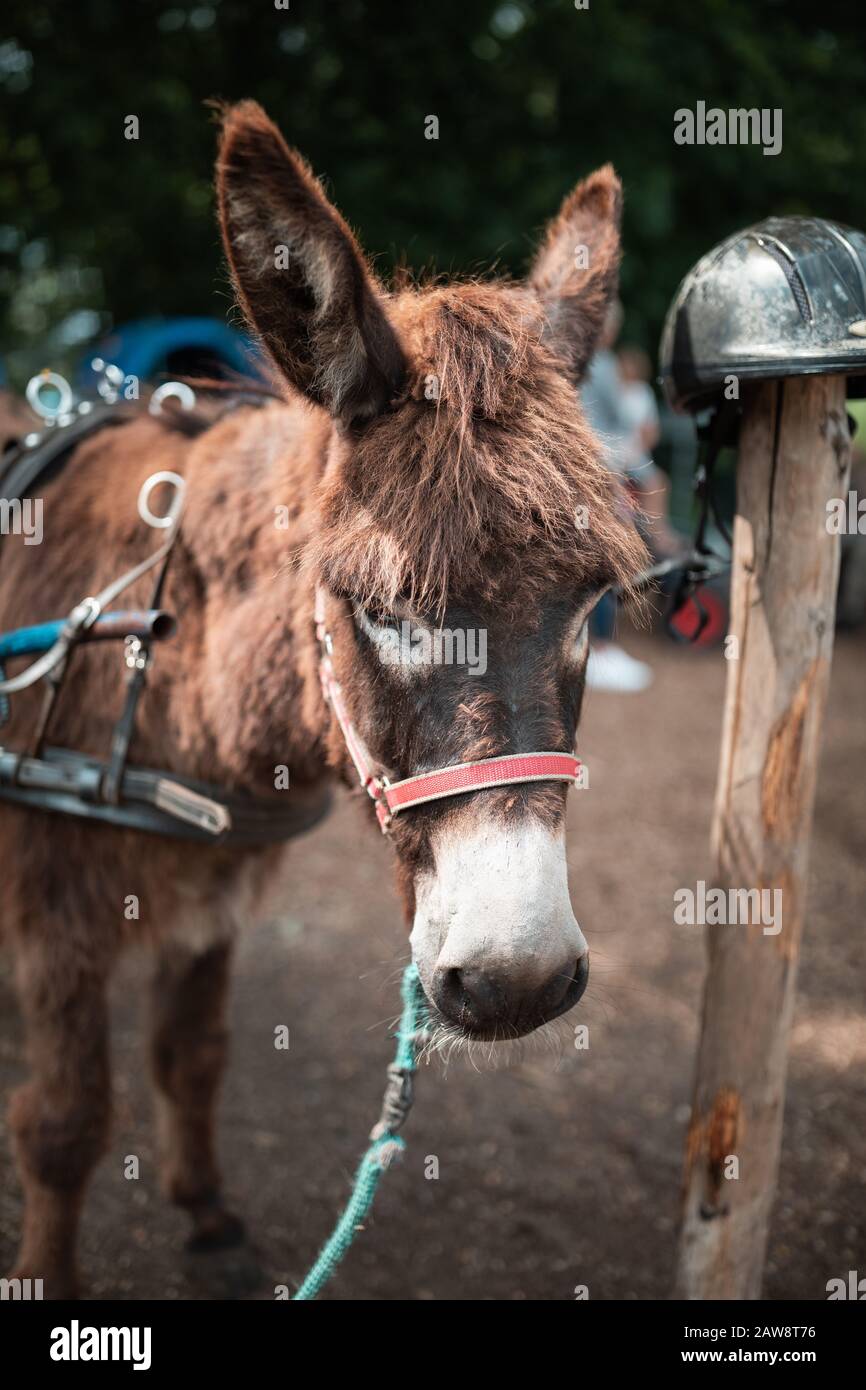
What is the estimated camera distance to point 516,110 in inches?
314

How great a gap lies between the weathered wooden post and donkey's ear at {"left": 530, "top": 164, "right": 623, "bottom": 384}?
0.59ft

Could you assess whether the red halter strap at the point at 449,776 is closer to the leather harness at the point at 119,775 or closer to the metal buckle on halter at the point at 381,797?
the metal buckle on halter at the point at 381,797

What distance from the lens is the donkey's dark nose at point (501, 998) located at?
5.24ft

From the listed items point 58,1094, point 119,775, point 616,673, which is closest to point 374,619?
point 119,775

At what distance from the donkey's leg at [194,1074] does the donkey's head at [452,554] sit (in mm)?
1447

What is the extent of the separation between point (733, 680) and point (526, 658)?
753 millimetres

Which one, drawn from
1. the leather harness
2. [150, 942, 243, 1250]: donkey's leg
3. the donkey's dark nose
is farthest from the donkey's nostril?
[150, 942, 243, 1250]: donkey's leg

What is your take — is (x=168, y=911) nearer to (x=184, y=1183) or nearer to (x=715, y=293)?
(x=184, y=1183)

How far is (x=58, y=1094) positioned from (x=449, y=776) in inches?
60.6

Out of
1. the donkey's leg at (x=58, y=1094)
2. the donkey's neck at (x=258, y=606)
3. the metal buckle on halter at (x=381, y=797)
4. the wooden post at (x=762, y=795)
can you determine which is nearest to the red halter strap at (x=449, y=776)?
the metal buckle on halter at (x=381, y=797)

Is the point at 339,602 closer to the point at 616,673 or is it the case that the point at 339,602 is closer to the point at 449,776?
the point at 449,776

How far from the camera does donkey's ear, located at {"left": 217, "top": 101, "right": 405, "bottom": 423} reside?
1.73 metres

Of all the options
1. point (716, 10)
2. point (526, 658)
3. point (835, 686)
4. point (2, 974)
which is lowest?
point (2, 974)
